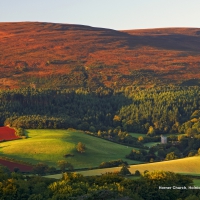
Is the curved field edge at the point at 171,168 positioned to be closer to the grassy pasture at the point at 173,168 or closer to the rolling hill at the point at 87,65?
the grassy pasture at the point at 173,168

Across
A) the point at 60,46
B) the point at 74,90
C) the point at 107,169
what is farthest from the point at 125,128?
the point at 60,46

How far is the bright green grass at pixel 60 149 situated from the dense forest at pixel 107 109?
421 inches

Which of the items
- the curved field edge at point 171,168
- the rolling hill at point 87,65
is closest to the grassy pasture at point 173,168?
the curved field edge at point 171,168

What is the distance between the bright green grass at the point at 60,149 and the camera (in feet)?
270

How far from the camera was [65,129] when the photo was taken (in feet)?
354

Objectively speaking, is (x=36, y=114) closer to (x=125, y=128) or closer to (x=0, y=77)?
(x=125, y=128)

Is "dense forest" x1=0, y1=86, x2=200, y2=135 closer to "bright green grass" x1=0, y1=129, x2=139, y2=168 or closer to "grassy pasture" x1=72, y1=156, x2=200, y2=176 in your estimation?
"bright green grass" x1=0, y1=129, x2=139, y2=168

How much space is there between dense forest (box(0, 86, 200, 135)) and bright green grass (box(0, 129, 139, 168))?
1069 cm

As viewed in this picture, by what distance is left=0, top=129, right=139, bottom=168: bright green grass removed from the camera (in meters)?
82.4

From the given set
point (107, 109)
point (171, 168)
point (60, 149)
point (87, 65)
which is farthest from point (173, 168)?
point (87, 65)

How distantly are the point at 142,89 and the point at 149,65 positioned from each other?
96.9 feet

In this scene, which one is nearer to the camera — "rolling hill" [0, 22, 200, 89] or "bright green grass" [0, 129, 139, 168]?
"bright green grass" [0, 129, 139, 168]

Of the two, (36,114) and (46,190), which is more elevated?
(46,190)

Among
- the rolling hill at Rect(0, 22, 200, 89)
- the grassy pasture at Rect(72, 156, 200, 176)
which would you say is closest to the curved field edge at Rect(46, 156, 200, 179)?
the grassy pasture at Rect(72, 156, 200, 176)
